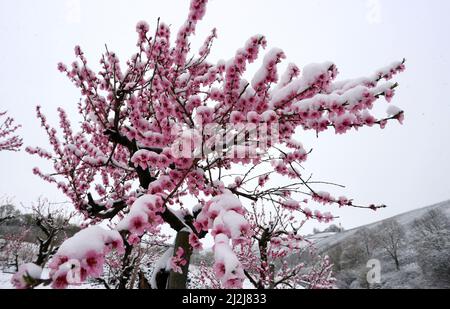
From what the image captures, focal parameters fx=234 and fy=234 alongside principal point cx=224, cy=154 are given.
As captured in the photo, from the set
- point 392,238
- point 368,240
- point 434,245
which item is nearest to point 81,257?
point 434,245

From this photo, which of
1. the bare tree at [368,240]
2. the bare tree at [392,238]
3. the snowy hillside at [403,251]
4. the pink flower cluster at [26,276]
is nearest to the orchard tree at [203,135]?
the pink flower cluster at [26,276]

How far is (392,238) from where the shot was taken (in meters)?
24.3

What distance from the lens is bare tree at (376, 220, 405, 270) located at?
23.2 metres

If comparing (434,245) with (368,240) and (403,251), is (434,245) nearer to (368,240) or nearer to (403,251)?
(403,251)

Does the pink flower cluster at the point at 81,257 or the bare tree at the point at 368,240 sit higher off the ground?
the bare tree at the point at 368,240

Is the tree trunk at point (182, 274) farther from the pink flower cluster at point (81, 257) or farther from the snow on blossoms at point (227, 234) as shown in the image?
the pink flower cluster at point (81, 257)

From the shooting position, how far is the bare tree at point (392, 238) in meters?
23.2

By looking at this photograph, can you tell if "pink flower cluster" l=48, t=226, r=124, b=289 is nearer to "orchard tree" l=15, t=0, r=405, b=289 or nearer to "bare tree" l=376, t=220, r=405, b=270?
"orchard tree" l=15, t=0, r=405, b=289

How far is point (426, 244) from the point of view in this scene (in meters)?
21.2

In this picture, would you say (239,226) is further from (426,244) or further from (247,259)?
(426,244)
